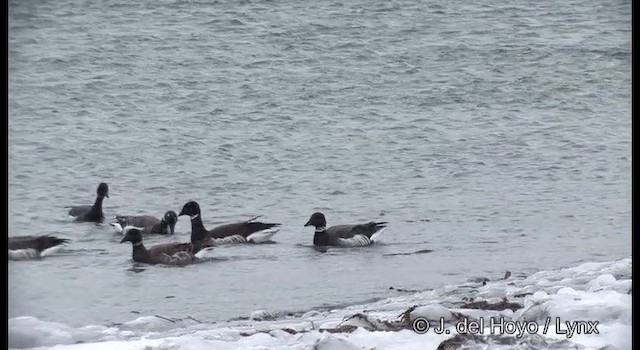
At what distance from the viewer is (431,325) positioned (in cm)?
576

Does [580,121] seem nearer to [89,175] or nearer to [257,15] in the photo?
[257,15]

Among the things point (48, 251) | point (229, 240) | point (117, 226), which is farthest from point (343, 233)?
point (48, 251)

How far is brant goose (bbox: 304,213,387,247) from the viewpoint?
232 inches

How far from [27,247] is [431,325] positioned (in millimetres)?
2028

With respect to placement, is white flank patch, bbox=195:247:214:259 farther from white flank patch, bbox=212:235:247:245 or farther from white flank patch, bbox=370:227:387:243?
white flank patch, bbox=370:227:387:243

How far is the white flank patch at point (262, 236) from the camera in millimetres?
5828

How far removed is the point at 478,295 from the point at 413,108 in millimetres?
1051

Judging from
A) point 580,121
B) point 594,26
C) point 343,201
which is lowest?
point 343,201

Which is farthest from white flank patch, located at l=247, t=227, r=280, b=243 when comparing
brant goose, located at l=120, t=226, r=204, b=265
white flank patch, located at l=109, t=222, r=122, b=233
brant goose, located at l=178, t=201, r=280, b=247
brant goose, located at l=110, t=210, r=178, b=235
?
white flank patch, located at l=109, t=222, r=122, b=233

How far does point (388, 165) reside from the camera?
20.0 ft

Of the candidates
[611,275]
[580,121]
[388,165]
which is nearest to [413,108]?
[388,165]

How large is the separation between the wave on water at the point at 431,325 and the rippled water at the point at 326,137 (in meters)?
0.10

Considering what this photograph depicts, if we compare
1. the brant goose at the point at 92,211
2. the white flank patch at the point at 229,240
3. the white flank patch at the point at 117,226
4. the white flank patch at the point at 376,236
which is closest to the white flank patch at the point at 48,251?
the brant goose at the point at 92,211

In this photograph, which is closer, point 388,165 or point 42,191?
point 42,191
